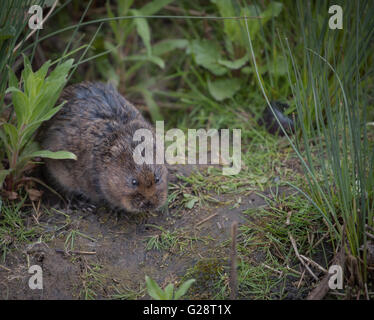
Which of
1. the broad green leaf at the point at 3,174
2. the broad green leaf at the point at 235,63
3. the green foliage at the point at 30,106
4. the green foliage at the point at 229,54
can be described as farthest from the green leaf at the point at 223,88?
the broad green leaf at the point at 3,174

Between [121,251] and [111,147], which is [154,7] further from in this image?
[121,251]

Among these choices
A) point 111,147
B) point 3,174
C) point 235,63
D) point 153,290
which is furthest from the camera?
point 235,63

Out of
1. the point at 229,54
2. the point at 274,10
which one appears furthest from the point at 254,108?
the point at 274,10

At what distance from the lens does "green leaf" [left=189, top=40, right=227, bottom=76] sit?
4.54m

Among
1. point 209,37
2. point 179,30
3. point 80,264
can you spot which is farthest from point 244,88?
point 80,264

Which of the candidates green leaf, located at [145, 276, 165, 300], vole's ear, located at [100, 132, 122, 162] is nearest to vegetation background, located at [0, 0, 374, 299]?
green leaf, located at [145, 276, 165, 300]

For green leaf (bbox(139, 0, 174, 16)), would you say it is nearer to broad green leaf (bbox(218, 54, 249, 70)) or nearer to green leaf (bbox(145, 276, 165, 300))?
broad green leaf (bbox(218, 54, 249, 70))

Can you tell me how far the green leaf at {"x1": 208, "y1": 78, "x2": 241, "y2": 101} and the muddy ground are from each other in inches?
52.9

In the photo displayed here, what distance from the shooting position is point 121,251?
3158 millimetres

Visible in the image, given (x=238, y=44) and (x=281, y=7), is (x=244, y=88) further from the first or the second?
(x=281, y=7)

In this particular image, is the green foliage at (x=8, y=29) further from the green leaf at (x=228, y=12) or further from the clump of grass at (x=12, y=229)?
the green leaf at (x=228, y=12)

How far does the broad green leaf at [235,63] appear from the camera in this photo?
14.3ft

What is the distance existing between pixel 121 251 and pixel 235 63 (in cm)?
220
